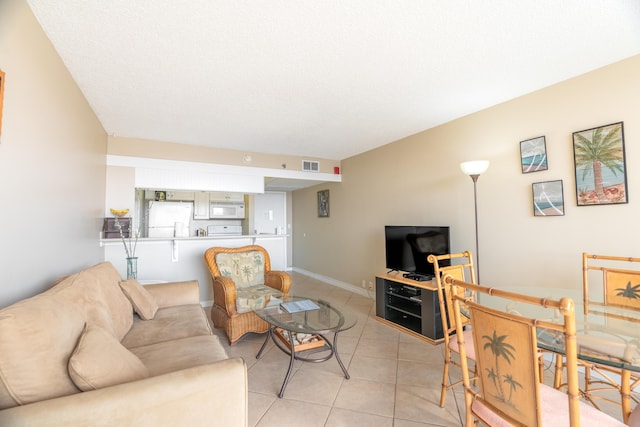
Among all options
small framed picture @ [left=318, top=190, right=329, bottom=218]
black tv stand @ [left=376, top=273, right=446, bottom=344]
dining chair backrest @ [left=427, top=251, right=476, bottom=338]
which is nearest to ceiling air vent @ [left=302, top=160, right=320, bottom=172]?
small framed picture @ [left=318, top=190, right=329, bottom=218]

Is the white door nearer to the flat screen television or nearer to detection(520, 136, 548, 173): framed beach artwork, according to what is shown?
the flat screen television

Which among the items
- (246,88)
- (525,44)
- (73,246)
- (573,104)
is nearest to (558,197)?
(573,104)

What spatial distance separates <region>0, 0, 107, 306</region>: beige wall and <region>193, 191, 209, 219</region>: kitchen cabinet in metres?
3.14

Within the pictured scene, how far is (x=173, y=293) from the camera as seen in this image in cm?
272

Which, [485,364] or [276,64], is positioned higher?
[276,64]

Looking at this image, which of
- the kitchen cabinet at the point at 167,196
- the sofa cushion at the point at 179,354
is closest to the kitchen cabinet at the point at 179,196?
the kitchen cabinet at the point at 167,196

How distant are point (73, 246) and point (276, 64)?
2271 mm

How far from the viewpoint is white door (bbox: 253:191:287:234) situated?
7.21 meters

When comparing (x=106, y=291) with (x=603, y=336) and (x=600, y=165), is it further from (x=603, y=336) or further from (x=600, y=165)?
(x=600, y=165)

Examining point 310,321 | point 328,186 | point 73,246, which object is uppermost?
point 328,186

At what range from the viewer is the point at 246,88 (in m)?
2.52

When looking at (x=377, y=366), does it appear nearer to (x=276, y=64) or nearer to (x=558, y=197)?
(x=558, y=197)

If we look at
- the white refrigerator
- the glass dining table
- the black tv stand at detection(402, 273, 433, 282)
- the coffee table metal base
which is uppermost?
the white refrigerator

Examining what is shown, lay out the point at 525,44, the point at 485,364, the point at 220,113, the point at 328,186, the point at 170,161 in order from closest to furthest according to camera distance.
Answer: the point at 485,364, the point at 525,44, the point at 220,113, the point at 170,161, the point at 328,186
